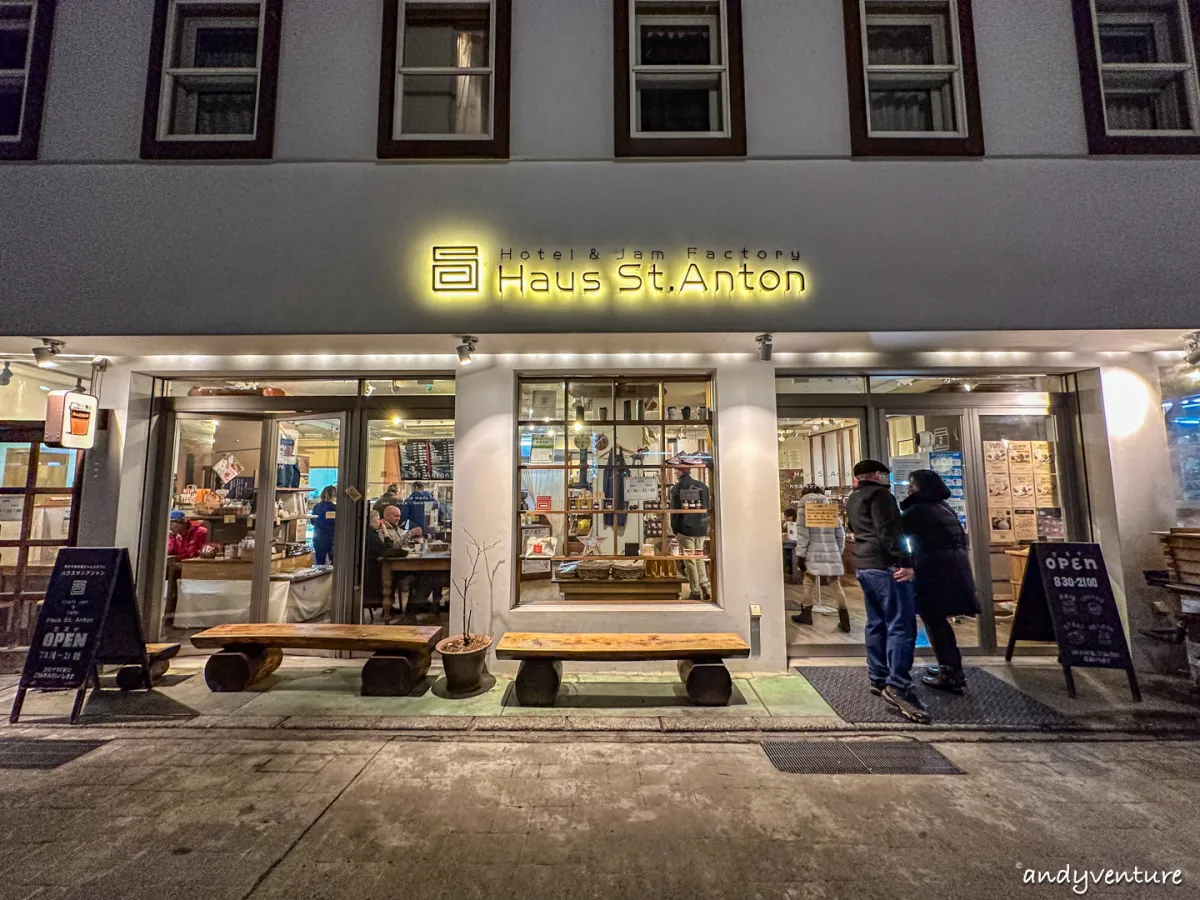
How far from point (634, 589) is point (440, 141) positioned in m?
5.05

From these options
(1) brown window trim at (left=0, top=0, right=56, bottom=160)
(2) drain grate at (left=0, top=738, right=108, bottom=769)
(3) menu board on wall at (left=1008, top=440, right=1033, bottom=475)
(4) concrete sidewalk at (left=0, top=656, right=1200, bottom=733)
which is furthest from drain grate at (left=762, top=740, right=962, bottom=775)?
(1) brown window trim at (left=0, top=0, right=56, bottom=160)

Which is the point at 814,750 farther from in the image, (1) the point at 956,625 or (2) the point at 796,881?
(1) the point at 956,625

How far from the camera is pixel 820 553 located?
6285 mm

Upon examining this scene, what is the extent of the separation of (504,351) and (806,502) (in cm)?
395

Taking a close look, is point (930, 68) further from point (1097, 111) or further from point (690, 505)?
point (690, 505)

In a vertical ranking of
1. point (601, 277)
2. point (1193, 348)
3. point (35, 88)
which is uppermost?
point (35, 88)

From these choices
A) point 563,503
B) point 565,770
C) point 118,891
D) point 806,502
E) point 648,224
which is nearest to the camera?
point 118,891

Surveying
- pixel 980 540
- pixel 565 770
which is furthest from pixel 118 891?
pixel 980 540

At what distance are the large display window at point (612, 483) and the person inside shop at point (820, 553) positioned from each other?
4.83 feet

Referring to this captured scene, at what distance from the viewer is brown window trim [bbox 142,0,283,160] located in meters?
5.03

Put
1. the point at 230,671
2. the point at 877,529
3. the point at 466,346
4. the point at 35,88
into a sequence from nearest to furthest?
the point at 877,529
the point at 230,671
the point at 466,346
the point at 35,88

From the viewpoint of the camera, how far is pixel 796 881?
2.54 metres

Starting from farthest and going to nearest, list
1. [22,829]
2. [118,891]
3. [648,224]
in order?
[648,224] < [22,829] < [118,891]

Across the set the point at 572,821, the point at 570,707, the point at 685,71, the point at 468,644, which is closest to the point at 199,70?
the point at 685,71
